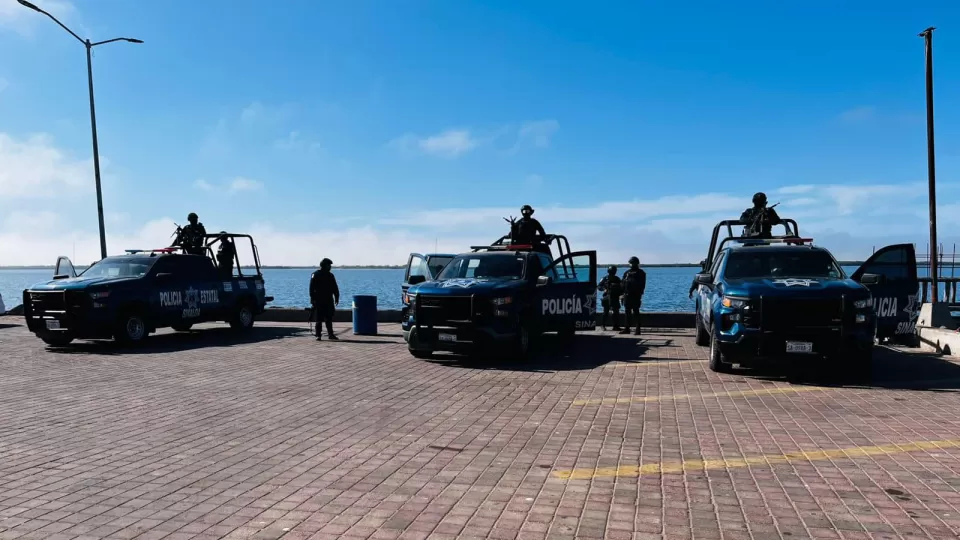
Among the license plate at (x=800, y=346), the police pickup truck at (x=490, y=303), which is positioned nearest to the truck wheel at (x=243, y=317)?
the police pickup truck at (x=490, y=303)

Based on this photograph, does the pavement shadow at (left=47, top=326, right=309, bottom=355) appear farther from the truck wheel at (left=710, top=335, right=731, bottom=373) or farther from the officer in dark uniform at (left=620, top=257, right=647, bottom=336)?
the truck wheel at (left=710, top=335, right=731, bottom=373)

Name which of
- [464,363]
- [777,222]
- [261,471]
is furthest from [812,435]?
[777,222]

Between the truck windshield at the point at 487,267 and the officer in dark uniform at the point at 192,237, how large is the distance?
817 cm

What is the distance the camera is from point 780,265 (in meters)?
11.2

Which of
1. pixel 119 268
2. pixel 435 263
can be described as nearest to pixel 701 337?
pixel 435 263

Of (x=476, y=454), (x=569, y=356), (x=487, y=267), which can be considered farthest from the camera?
(x=487, y=267)

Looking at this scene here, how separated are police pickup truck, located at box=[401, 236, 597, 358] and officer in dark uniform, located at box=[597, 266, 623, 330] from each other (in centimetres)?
361

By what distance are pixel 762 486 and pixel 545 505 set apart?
1593 millimetres

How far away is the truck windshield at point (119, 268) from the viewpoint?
622 inches

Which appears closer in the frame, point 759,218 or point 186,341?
point 759,218

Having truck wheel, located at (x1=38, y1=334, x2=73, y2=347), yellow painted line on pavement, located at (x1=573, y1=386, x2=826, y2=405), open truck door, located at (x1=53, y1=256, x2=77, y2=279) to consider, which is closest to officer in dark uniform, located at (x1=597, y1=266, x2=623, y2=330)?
yellow painted line on pavement, located at (x1=573, y1=386, x2=826, y2=405)

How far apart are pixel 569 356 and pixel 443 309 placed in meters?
2.57

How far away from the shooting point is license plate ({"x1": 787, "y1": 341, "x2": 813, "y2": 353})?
31.8 ft

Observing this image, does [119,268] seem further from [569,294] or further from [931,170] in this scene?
[931,170]
